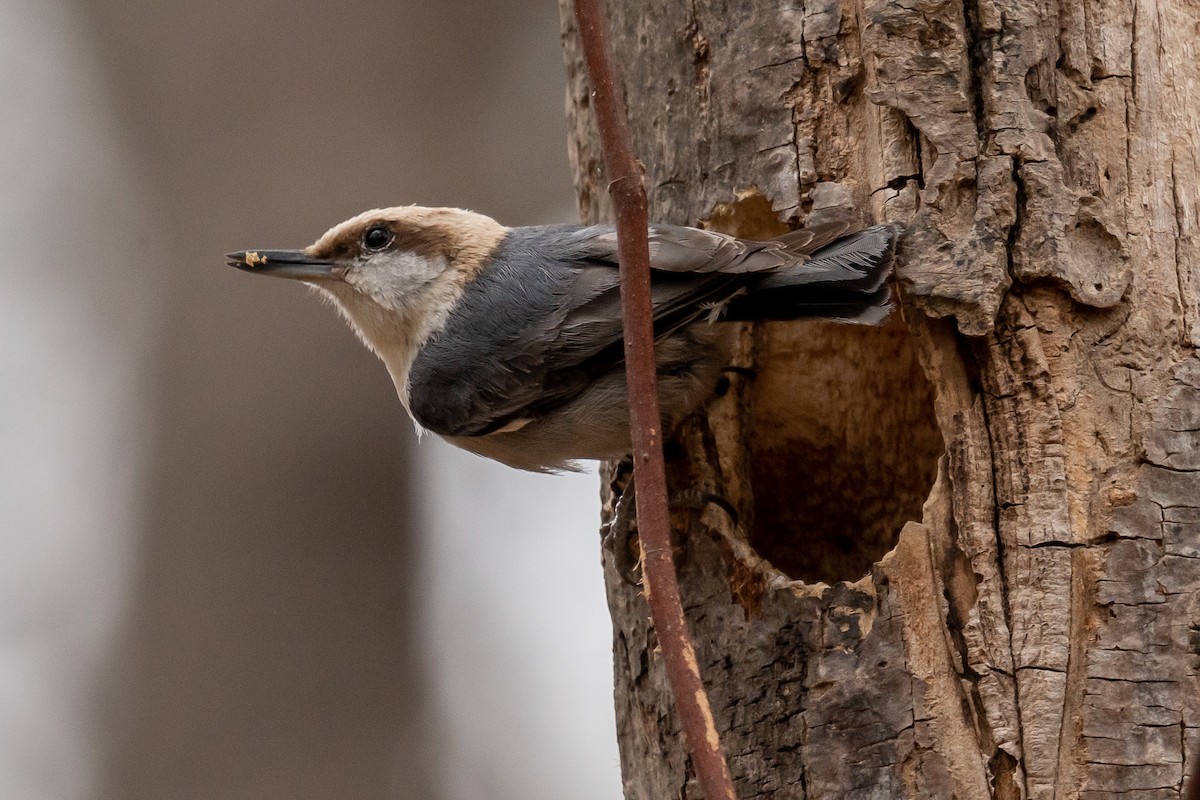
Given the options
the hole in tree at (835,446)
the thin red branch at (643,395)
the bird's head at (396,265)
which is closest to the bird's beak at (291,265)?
the bird's head at (396,265)

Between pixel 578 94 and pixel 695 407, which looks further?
pixel 578 94

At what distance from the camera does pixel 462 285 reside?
9.53 ft

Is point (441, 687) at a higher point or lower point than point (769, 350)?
lower

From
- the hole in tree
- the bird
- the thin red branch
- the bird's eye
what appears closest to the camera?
the thin red branch

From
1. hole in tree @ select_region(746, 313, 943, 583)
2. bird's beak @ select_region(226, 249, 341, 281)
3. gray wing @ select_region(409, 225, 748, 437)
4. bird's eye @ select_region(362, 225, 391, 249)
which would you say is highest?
bird's eye @ select_region(362, 225, 391, 249)

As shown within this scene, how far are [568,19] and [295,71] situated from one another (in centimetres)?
145

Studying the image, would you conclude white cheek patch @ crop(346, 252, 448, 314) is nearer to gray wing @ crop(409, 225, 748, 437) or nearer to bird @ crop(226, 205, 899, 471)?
bird @ crop(226, 205, 899, 471)

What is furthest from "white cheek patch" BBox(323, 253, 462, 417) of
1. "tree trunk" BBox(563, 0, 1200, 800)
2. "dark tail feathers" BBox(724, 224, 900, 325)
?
"dark tail feathers" BBox(724, 224, 900, 325)

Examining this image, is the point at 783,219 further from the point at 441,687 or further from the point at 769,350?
the point at 441,687

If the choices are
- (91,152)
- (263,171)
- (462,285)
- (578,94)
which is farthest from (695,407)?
(91,152)

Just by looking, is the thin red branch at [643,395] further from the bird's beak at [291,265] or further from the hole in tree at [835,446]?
the bird's beak at [291,265]

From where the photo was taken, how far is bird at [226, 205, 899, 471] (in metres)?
2.29

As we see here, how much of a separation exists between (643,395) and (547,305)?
1.05 m

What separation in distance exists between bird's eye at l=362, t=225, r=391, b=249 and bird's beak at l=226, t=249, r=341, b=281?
98 millimetres
